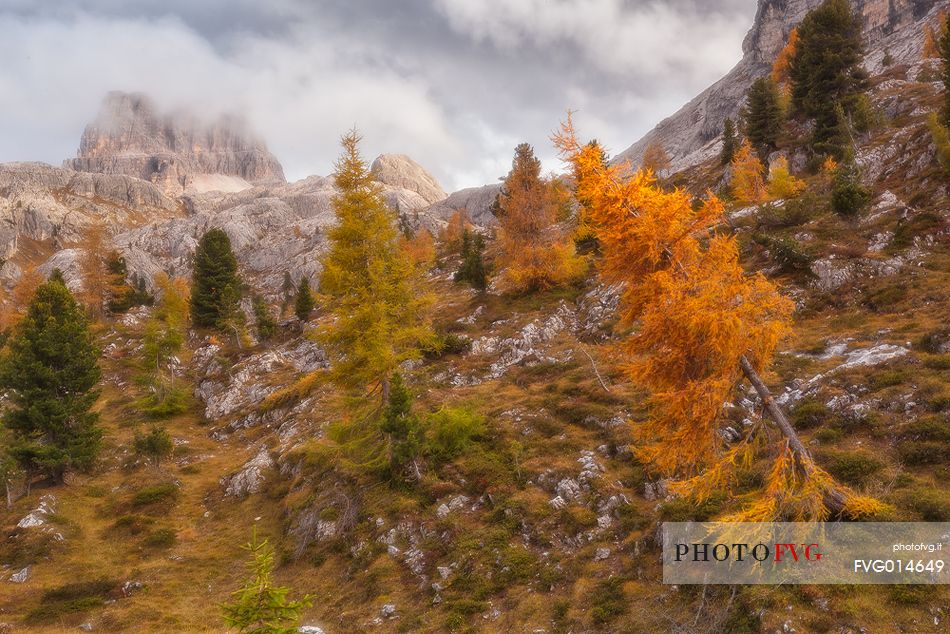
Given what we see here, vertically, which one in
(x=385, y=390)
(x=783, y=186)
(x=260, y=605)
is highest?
(x=783, y=186)

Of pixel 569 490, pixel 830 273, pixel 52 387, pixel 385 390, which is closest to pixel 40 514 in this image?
pixel 52 387

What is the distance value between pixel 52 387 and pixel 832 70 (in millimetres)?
73323

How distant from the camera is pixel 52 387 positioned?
2788cm

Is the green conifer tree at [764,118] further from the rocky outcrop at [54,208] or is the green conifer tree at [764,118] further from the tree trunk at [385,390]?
the rocky outcrop at [54,208]

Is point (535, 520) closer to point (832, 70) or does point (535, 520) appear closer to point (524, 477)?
point (524, 477)

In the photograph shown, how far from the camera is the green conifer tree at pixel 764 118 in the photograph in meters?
56.0

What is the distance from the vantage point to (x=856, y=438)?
47.9ft

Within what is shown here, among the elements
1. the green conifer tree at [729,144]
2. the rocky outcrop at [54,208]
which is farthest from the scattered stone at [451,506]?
the rocky outcrop at [54,208]

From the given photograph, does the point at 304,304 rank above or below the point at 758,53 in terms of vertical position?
below

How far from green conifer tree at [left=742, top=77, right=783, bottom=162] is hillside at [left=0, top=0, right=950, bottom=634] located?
14.7 metres

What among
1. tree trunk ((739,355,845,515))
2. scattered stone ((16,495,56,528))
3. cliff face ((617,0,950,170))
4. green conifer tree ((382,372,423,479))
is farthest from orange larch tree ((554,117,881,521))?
cliff face ((617,0,950,170))

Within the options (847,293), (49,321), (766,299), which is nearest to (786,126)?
(847,293)

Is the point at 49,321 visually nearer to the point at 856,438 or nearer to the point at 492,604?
the point at 492,604

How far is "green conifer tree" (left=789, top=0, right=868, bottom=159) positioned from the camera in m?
47.7
